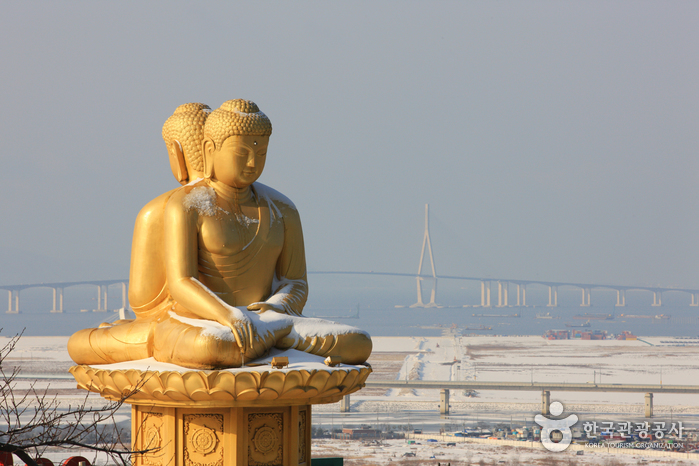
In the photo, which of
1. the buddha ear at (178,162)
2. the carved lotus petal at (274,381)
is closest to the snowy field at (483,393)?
the buddha ear at (178,162)

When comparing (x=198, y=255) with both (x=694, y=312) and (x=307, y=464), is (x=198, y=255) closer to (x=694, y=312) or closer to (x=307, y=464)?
(x=307, y=464)

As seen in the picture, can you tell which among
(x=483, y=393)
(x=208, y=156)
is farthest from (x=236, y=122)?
(x=483, y=393)

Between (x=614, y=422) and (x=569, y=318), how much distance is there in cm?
7060

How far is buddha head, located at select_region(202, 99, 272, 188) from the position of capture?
14.1ft

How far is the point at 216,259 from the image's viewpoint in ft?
14.3

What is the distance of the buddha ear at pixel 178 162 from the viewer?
15.3 ft

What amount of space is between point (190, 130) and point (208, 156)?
0.87ft

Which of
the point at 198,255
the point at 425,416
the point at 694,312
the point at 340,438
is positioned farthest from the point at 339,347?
the point at 694,312

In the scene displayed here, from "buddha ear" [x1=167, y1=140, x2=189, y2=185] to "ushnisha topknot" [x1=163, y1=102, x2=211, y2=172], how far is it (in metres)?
0.02

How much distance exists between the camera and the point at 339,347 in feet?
13.9

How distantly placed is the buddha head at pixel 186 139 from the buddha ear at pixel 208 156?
13 centimetres

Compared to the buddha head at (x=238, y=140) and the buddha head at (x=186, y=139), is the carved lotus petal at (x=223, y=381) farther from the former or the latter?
the buddha head at (x=186, y=139)

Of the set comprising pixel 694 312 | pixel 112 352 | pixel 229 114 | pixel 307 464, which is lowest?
pixel 694 312

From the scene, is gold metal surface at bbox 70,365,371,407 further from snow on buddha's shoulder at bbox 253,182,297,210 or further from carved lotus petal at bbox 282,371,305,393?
snow on buddha's shoulder at bbox 253,182,297,210
